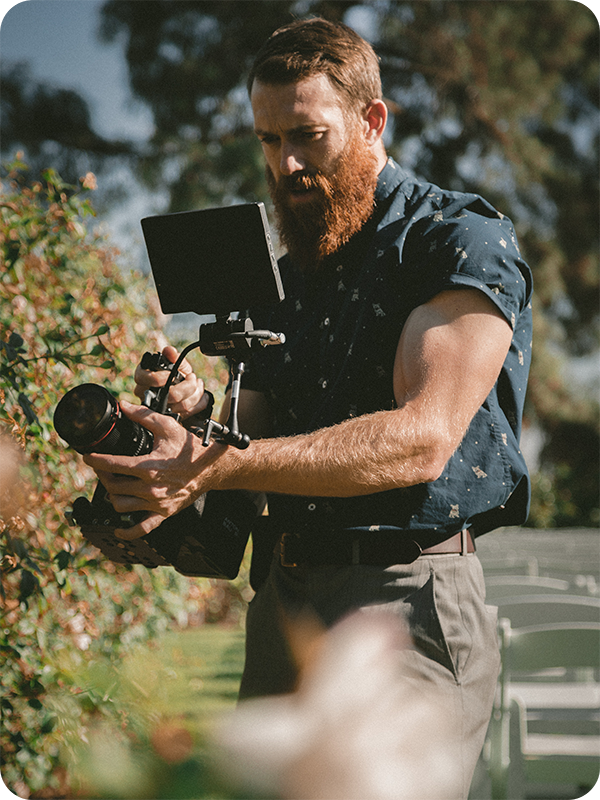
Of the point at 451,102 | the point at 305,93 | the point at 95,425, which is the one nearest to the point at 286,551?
the point at 95,425

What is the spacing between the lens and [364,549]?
150cm

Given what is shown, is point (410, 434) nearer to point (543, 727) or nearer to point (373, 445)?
point (373, 445)

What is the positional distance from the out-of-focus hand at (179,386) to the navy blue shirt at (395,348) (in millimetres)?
205

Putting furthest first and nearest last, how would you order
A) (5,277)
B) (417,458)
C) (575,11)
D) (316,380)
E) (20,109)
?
(575,11) < (20,109) < (5,277) < (316,380) < (417,458)

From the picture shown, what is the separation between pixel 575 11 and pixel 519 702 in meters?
9.21

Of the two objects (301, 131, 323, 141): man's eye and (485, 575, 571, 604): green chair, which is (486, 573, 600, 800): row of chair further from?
(301, 131, 323, 141): man's eye

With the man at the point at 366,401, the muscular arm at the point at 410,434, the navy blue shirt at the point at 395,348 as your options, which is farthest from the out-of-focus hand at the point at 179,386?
the muscular arm at the point at 410,434

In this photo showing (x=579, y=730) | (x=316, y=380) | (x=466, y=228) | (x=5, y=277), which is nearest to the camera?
(x=466, y=228)

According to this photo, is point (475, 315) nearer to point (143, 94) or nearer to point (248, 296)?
point (248, 296)

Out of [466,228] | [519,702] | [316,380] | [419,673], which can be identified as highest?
[466,228]

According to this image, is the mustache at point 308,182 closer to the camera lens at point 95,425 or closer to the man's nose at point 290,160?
the man's nose at point 290,160

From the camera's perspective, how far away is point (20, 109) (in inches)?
316

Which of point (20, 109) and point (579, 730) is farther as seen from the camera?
point (20, 109)

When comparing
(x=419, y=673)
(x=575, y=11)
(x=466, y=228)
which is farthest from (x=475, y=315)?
(x=575, y=11)
